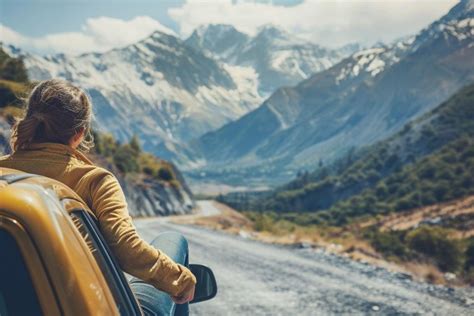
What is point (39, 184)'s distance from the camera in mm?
2057

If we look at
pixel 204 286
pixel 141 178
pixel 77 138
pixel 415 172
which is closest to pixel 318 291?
pixel 204 286

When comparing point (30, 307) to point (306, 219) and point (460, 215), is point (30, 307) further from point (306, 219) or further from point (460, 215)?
point (306, 219)

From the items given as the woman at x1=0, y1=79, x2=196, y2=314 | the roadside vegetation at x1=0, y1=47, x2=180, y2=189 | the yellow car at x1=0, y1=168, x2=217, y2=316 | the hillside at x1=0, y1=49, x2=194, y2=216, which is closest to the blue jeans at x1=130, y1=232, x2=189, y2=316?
the woman at x1=0, y1=79, x2=196, y2=314

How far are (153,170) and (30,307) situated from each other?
74.2 metres

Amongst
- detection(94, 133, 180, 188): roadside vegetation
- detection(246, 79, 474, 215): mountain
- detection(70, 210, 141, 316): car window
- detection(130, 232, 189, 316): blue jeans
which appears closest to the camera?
detection(70, 210, 141, 316): car window

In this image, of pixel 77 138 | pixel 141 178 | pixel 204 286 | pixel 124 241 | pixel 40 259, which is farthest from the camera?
pixel 141 178

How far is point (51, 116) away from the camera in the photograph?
8.87 ft

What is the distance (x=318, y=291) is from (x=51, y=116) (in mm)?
8245

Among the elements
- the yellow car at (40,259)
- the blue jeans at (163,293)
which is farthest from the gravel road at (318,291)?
the yellow car at (40,259)

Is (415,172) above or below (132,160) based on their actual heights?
below

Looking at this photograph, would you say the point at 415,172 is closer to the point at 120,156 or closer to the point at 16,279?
the point at 120,156

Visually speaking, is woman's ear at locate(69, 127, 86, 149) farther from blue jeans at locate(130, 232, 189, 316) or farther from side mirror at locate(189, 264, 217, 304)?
side mirror at locate(189, 264, 217, 304)

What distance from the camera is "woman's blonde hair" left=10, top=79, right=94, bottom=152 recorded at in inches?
106

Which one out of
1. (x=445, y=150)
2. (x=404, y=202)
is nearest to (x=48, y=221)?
(x=404, y=202)
